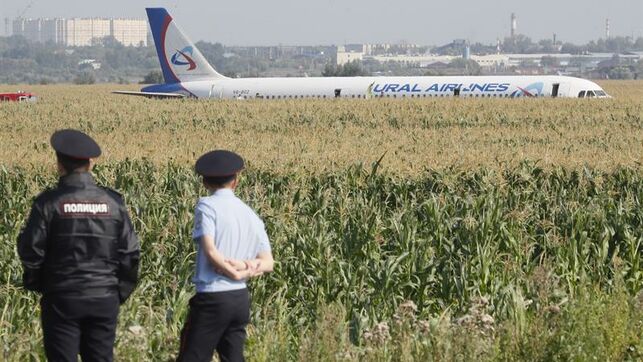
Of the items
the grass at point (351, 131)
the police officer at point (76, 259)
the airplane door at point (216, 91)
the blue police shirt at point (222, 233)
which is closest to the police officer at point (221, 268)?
the blue police shirt at point (222, 233)

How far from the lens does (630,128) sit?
1635 inches

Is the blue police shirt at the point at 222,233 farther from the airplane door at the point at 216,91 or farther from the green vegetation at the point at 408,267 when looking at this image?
the airplane door at the point at 216,91

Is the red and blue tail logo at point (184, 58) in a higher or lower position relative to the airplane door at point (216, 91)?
higher

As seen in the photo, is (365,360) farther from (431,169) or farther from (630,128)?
(630,128)

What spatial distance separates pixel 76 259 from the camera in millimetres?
9102

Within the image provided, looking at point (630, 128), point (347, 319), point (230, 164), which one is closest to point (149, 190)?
point (347, 319)

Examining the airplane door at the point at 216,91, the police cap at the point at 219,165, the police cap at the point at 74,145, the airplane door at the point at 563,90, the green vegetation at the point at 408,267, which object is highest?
the police cap at the point at 74,145

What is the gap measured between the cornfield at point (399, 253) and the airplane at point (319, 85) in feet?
118

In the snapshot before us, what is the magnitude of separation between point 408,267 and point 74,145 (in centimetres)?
650

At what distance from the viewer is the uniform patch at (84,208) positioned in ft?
29.8

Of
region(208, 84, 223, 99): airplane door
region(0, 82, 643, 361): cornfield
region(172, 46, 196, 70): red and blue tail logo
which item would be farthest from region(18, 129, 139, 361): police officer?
region(172, 46, 196, 70): red and blue tail logo

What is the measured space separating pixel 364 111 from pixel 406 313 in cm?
4047

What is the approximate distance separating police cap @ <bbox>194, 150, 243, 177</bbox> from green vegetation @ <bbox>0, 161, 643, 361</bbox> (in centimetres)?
147

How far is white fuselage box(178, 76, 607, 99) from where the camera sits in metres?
66.4
